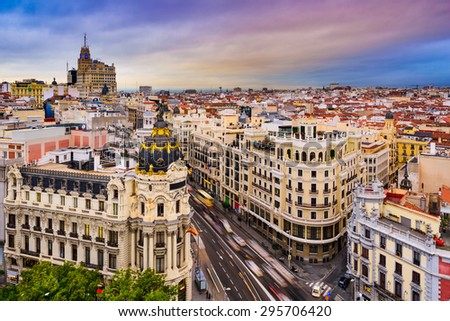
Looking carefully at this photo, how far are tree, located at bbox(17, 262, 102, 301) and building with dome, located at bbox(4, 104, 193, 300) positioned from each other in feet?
14.6

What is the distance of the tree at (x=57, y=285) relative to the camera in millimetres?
15172

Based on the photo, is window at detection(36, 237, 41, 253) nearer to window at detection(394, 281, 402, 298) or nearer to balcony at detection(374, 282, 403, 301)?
balcony at detection(374, 282, 403, 301)

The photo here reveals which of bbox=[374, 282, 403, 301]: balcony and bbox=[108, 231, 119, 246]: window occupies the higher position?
bbox=[108, 231, 119, 246]: window

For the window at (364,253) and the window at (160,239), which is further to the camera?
the window at (364,253)

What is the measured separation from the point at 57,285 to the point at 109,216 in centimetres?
781

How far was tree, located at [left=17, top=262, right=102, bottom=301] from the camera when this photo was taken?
597 inches

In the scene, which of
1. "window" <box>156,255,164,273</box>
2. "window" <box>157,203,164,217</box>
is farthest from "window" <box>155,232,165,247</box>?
"window" <box>157,203,164,217</box>

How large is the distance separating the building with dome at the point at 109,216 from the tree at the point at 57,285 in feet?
14.6

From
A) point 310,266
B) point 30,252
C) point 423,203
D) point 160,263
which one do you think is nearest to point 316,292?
point 310,266

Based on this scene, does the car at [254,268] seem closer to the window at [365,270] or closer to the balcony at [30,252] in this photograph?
the window at [365,270]

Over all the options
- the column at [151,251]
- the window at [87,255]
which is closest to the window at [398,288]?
the column at [151,251]

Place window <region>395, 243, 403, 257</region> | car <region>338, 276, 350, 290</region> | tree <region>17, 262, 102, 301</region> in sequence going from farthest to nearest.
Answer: car <region>338, 276, 350, 290</region>, window <region>395, 243, 403, 257</region>, tree <region>17, 262, 102, 301</region>
